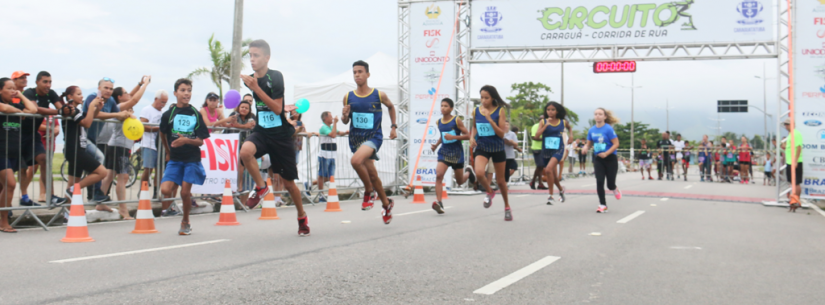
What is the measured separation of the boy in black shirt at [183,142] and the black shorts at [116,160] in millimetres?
2264

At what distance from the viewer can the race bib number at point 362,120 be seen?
800 cm

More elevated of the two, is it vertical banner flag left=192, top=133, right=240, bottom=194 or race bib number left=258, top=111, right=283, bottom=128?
race bib number left=258, top=111, right=283, bottom=128

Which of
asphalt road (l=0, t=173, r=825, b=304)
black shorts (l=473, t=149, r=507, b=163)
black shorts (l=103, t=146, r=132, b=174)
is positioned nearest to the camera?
asphalt road (l=0, t=173, r=825, b=304)

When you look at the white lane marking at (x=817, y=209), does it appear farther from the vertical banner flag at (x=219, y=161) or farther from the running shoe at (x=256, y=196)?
the vertical banner flag at (x=219, y=161)

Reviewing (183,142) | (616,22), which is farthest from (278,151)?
(616,22)

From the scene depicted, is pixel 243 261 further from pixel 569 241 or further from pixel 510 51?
pixel 510 51

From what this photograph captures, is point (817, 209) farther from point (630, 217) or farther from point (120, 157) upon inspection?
point (120, 157)

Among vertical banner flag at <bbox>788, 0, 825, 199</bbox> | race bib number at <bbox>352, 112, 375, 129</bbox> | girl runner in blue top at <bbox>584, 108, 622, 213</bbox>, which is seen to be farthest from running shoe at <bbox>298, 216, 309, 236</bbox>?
vertical banner flag at <bbox>788, 0, 825, 199</bbox>

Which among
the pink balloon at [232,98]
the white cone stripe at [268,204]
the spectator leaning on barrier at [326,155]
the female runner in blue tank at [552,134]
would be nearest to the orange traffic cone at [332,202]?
the white cone stripe at [268,204]

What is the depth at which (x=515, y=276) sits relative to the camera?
4715 mm

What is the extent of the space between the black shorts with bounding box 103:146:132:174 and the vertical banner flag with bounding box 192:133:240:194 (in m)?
1.21

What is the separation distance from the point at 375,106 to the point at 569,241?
289 centimetres

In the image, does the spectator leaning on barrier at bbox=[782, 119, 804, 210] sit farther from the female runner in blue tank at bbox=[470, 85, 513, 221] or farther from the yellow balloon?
the yellow balloon

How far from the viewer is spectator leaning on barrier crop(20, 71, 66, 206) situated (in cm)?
795
